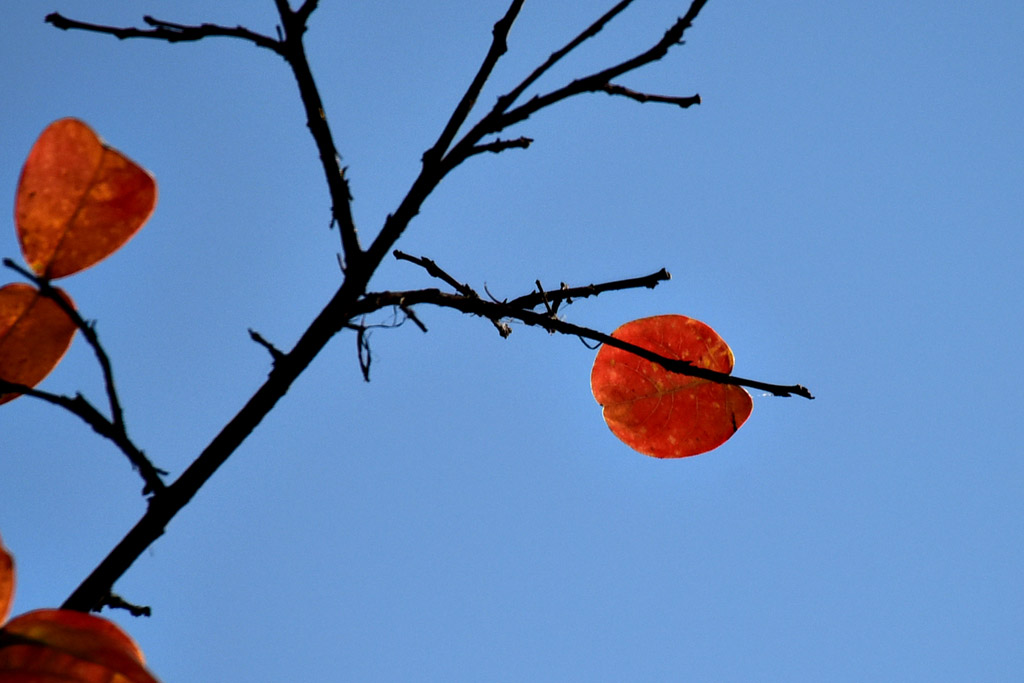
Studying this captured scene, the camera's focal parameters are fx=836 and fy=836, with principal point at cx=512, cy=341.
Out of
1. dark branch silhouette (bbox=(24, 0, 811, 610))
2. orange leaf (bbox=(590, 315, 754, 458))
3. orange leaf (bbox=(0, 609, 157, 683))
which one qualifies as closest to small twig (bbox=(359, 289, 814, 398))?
dark branch silhouette (bbox=(24, 0, 811, 610))

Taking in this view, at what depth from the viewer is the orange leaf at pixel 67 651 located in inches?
40.4

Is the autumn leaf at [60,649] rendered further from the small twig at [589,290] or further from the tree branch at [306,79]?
the small twig at [589,290]

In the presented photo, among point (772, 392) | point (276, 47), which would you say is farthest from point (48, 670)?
point (772, 392)

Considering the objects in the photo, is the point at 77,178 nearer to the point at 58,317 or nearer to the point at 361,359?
the point at 58,317

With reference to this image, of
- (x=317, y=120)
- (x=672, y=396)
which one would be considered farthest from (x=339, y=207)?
(x=672, y=396)

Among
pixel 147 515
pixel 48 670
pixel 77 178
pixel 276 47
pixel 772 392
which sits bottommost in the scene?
pixel 48 670

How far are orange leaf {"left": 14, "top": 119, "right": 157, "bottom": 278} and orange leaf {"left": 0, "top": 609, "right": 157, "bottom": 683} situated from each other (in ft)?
1.62

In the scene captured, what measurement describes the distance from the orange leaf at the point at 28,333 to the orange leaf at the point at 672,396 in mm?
1046

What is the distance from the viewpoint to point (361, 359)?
1.29 metres

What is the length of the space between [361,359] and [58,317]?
A: 455 millimetres

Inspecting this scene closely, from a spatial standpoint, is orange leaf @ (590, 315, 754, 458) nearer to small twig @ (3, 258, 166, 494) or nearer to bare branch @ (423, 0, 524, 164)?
bare branch @ (423, 0, 524, 164)

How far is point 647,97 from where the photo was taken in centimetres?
132

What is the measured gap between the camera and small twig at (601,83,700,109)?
4.16 ft

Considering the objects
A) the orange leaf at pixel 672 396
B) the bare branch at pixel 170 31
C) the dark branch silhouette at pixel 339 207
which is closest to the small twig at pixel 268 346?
the dark branch silhouette at pixel 339 207
